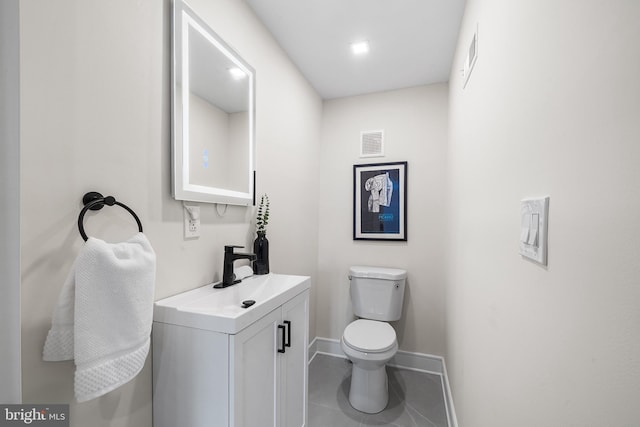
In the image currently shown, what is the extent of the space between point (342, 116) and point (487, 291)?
208 cm

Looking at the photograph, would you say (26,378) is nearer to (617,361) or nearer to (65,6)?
Result: (65,6)

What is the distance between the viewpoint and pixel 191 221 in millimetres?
1154

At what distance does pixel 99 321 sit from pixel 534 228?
3.64ft

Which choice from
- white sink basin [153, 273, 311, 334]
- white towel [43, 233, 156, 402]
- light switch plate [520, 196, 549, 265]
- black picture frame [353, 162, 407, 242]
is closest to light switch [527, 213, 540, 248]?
light switch plate [520, 196, 549, 265]

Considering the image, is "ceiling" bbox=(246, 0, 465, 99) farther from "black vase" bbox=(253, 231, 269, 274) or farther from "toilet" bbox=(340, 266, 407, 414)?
"toilet" bbox=(340, 266, 407, 414)

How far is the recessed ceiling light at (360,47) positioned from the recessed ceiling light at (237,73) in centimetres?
88

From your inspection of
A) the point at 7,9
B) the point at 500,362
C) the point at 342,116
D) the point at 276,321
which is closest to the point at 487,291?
the point at 500,362

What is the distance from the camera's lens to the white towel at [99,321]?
2.24 ft

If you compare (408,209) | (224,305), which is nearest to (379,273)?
(408,209)

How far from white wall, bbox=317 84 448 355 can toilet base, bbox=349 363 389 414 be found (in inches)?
25.8

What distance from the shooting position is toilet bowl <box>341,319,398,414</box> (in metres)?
1.75

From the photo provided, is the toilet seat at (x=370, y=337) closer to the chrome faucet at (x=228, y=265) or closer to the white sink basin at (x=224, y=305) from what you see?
the white sink basin at (x=224, y=305)

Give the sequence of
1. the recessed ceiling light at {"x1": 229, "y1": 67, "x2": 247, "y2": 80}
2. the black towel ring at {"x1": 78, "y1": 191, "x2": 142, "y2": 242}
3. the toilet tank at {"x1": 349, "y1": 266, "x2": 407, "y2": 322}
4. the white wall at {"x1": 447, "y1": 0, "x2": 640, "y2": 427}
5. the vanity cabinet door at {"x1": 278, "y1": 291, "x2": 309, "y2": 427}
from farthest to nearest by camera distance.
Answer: the toilet tank at {"x1": 349, "y1": 266, "x2": 407, "y2": 322} < the recessed ceiling light at {"x1": 229, "y1": 67, "x2": 247, "y2": 80} < the vanity cabinet door at {"x1": 278, "y1": 291, "x2": 309, "y2": 427} < the black towel ring at {"x1": 78, "y1": 191, "x2": 142, "y2": 242} < the white wall at {"x1": 447, "y1": 0, "x2": 640, "y2": 427}

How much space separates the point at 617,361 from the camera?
14.8 inches
